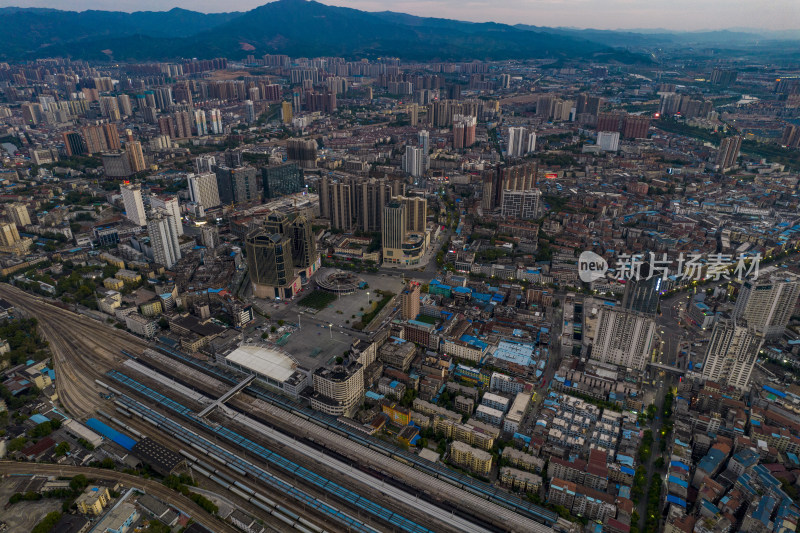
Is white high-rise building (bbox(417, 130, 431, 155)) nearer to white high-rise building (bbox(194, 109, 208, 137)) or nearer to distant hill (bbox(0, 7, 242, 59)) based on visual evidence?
white high-rise building (bbox(194, 109, 208, 137))

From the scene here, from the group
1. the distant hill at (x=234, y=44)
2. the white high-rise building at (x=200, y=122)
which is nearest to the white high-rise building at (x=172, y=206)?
the white high-rise building at (x=200, y=122)

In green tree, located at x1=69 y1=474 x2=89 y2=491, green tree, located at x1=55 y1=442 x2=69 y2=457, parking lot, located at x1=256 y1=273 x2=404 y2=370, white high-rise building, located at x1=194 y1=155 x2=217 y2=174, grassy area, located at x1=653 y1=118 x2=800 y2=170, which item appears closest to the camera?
green tree, located at x1=69 y1=474 x2=89 y2=491

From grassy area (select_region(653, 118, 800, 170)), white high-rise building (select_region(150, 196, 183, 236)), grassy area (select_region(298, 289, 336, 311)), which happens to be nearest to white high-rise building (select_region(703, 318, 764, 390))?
grassy area (select_region(298, 289, 336, 311))

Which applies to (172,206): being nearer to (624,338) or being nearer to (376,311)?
(376,311)

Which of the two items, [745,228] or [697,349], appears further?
[745,228]

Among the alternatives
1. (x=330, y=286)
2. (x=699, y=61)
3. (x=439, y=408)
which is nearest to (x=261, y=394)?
(x=439, y=408)

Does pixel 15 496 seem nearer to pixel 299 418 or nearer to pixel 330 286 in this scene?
pixel 299 418

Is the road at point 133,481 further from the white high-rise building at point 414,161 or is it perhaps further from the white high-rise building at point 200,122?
the white high-rise building at point 200,122

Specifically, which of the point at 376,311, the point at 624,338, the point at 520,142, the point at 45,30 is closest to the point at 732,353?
the point at 624,338
